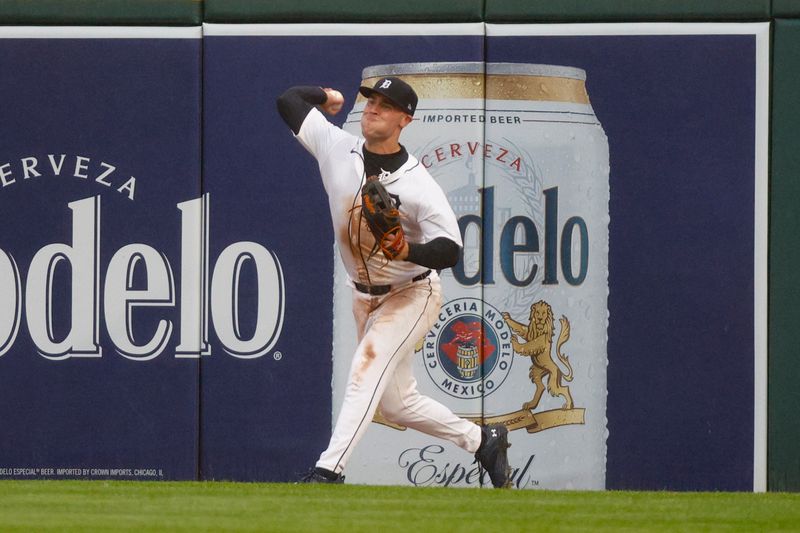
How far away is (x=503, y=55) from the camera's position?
7094 millimetres

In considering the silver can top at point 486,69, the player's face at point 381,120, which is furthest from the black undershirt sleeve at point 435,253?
the silver can top at point 486,69

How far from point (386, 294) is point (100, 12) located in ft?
6.39

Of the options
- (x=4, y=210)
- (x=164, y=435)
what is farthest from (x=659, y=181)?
(x=4, y=210)

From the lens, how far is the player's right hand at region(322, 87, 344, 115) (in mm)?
6977

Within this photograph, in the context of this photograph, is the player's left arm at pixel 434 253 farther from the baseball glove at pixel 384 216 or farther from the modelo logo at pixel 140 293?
the modelo logo at pixel 140 293

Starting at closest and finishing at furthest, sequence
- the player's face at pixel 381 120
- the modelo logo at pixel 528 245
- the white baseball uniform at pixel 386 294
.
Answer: the white baseball uniform at pixel 386 294, the player's face at pixel 381 120, the modelo logo at pixel 528 245

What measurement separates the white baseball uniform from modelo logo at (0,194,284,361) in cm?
47

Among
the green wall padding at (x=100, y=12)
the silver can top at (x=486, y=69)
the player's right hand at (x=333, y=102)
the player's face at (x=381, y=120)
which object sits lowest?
the player's face at (x=381, y=120)

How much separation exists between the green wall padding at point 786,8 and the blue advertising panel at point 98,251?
8.99 feet

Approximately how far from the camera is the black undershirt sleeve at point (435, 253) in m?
6.52

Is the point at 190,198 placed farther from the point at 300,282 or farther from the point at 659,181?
the point at 659,181

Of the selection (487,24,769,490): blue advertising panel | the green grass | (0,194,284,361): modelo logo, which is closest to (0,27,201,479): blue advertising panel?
(0,194,284,361): modelo logo

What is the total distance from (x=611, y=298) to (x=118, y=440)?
245 centimetres

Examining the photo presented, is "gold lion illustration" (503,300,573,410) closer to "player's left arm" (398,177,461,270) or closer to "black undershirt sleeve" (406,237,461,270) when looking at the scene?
"player's left arm" (398,177,461,270)
